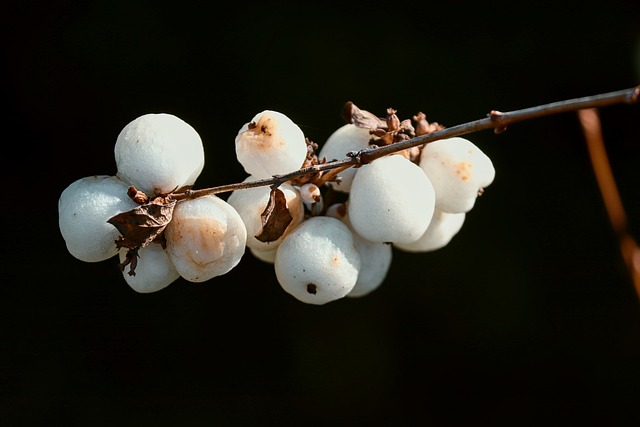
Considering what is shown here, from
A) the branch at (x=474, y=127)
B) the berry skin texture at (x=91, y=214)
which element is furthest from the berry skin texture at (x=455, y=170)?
the berry skin texture at (x=91, y=214)

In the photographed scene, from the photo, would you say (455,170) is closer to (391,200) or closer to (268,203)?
(391,200)

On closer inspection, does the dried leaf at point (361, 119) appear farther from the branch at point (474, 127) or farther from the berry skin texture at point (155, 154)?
the berry skin texture at point (155, 154)

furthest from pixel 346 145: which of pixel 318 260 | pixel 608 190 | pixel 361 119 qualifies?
pixel 608 190

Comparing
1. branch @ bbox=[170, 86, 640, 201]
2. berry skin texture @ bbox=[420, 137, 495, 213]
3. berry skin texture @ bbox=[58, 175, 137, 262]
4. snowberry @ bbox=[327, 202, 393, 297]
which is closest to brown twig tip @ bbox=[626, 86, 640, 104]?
branch @ bbox=[170, 86, 640, 201]

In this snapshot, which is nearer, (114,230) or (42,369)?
(114,230)

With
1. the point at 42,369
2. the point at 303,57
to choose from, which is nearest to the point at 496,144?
the point at 303,57

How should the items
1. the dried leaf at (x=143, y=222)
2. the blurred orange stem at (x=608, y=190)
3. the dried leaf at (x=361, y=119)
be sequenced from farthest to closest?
the blurred orange stem at (x=608, y=190) → the dried leaf at (x=361, y=119) → the dried leaf at (x=143, y=222)

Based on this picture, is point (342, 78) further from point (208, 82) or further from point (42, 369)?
point (42, 369)
